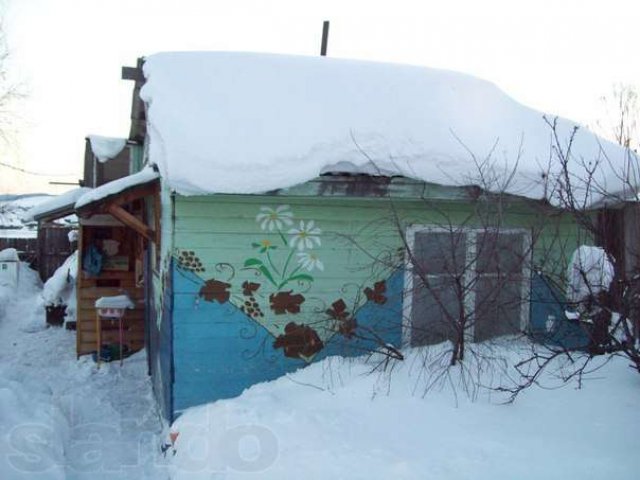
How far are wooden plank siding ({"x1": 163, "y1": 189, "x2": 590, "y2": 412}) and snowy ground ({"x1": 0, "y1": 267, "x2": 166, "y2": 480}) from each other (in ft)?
3.18

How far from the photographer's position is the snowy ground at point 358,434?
12.5 feet

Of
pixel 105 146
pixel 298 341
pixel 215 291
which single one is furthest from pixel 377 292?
pixel 105 146

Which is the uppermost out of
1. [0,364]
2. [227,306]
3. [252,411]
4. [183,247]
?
[183,247]

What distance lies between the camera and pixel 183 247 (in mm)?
→ 5410

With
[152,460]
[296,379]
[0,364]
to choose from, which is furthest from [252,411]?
[0,364]

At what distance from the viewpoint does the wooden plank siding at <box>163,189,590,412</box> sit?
5.42 m

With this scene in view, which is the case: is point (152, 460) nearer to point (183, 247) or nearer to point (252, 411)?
point (252, 411)

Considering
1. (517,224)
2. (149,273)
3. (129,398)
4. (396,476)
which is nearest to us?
(396,476)

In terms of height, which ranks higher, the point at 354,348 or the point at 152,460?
the point at 354,348

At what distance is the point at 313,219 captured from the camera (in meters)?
5.72

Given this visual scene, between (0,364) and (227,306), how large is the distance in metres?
5.74

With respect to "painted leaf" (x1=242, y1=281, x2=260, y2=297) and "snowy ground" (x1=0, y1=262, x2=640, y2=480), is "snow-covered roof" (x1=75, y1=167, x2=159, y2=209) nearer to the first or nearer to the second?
"painted leaf" (x1=242, y1=281, x2=260, y2=297)

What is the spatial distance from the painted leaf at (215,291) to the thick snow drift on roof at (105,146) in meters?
5.87

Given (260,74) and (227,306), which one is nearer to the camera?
(227,306)
